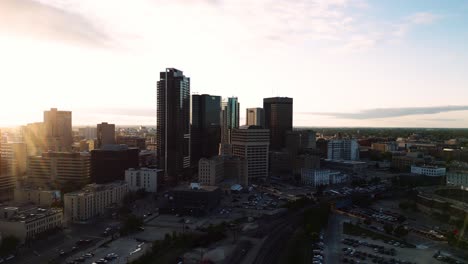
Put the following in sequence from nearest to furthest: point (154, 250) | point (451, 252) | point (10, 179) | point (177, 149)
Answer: point (154, 250)
point (451, 252)
point (10, 179)
point (177, 149)

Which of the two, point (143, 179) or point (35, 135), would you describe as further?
point (35, 135)

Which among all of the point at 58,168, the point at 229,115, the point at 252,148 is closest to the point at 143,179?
the point at 58,168

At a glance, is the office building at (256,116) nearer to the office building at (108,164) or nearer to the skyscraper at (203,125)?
the skyscraper at (203,125)

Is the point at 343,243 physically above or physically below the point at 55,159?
below

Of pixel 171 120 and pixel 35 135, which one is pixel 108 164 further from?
pixel 35 135

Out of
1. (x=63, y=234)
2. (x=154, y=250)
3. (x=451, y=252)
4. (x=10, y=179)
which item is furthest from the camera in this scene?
(x=10, y=179)

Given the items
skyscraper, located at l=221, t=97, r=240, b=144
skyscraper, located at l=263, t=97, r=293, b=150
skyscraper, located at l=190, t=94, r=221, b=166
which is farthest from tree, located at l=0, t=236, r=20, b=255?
skyscraper, located at l=263, t=97, r=293, b=150

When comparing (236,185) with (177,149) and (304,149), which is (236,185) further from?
(304,149)

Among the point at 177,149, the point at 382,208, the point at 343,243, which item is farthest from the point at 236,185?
the point at 343,243
